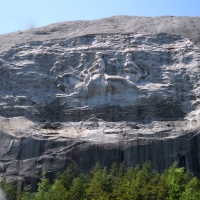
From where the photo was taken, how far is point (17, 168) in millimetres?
24250

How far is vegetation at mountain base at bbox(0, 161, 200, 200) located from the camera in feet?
64.2

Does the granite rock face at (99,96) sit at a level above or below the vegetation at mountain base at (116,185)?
above

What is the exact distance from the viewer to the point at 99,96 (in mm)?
27219

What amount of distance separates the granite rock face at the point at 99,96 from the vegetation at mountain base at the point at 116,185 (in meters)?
1.02

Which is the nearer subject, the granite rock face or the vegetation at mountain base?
the vegetation at mountain base

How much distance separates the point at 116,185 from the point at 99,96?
307 inches

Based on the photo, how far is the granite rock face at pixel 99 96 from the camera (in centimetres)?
2417

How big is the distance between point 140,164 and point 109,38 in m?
10.4

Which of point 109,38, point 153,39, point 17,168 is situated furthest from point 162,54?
point 17,168

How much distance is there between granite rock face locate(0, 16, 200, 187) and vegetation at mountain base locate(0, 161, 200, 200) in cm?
102

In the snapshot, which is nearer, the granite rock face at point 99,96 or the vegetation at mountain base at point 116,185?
the vegetation at mountain base at point 116,185

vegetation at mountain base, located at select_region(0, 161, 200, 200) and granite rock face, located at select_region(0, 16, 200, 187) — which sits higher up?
granite rock face, located at select_region(0, 16, 200, 187)

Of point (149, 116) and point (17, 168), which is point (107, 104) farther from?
point (17, 168)

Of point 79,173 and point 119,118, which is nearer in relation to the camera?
point 79,173
